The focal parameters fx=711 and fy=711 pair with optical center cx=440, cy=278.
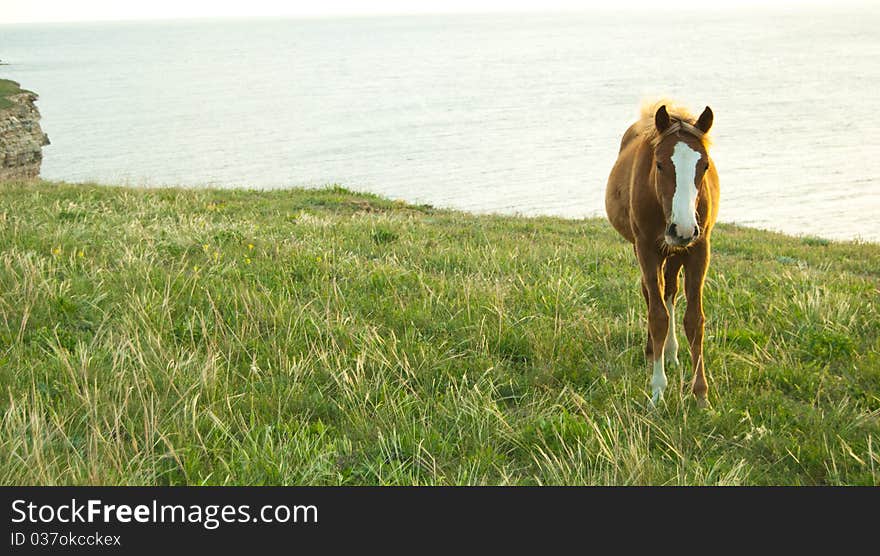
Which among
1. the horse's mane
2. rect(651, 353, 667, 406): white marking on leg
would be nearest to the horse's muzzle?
the horse's mane

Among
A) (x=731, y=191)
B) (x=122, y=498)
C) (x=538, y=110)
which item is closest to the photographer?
(x=122, y=498)

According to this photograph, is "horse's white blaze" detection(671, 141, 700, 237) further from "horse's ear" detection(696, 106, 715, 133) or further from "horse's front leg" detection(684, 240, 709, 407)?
"horse's front leg" detection(684, 240, 709, 407)

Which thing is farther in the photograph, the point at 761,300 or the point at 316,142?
the point at 316,142

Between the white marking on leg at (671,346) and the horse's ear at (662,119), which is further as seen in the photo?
the white marking on leg at (671,346)

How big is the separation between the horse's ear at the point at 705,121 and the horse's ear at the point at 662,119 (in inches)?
9.5

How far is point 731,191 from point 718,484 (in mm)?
36205

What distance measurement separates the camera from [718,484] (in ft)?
14.5

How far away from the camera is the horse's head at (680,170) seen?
512 cm

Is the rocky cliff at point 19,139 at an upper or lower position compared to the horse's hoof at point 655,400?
lower

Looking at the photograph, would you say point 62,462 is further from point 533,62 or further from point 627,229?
point 533,62

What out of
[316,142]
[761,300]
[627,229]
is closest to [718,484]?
[627,229]

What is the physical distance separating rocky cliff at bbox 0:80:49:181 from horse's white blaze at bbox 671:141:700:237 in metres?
42.9

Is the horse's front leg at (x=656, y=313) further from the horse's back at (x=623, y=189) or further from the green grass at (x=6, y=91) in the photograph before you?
the green grass at (x=6, y=91)

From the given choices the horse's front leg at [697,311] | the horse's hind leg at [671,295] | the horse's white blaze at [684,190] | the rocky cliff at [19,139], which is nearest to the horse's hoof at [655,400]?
the horse's front leg at [697,311]
